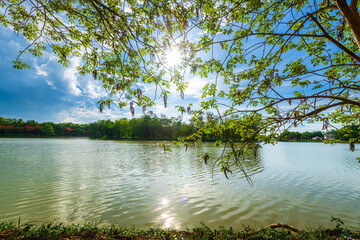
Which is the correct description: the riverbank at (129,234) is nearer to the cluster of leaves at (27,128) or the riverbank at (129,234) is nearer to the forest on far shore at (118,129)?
the forest on far shore at (118,129)

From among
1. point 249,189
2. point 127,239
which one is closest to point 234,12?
point 127,239

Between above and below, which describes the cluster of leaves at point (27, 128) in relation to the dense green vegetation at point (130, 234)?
above

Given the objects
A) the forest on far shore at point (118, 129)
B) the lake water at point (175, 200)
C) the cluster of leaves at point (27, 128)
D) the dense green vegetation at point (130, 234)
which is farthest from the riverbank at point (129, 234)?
the cluster of leaves at point (27, 128)

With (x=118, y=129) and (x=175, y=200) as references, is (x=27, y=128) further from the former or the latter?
(x=175, y=200)

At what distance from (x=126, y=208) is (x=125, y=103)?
4250 millimetres

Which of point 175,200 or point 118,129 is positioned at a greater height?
point 118,129

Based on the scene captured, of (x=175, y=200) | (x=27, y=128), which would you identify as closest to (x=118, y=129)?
(x=27, y=128)

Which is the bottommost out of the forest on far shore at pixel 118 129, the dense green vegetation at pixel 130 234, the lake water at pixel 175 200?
the lake water at pixel 175 200

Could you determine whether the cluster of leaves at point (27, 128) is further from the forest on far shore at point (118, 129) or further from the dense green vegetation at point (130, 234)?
the dense green vegetation at point (130, 234)

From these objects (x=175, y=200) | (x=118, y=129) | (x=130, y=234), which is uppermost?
(x=118, y=129)

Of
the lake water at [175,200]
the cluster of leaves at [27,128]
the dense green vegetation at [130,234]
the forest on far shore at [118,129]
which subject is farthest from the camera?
the cluster of leaves at [27,128]

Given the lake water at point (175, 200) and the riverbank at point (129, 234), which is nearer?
the riverbank at point (129, 234)

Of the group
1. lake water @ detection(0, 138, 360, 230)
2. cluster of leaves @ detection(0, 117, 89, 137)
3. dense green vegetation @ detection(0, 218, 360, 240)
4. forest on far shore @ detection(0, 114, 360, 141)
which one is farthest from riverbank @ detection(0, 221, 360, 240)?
cluster of leaves @ detection(0, 117, 89, 137)

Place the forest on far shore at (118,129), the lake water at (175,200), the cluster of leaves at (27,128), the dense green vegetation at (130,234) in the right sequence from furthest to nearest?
the cluster of leaves at (27,128) → the forest on far shore at (118,129) → the lake water at (175,200) → the dense green vegetation at (130,234)
